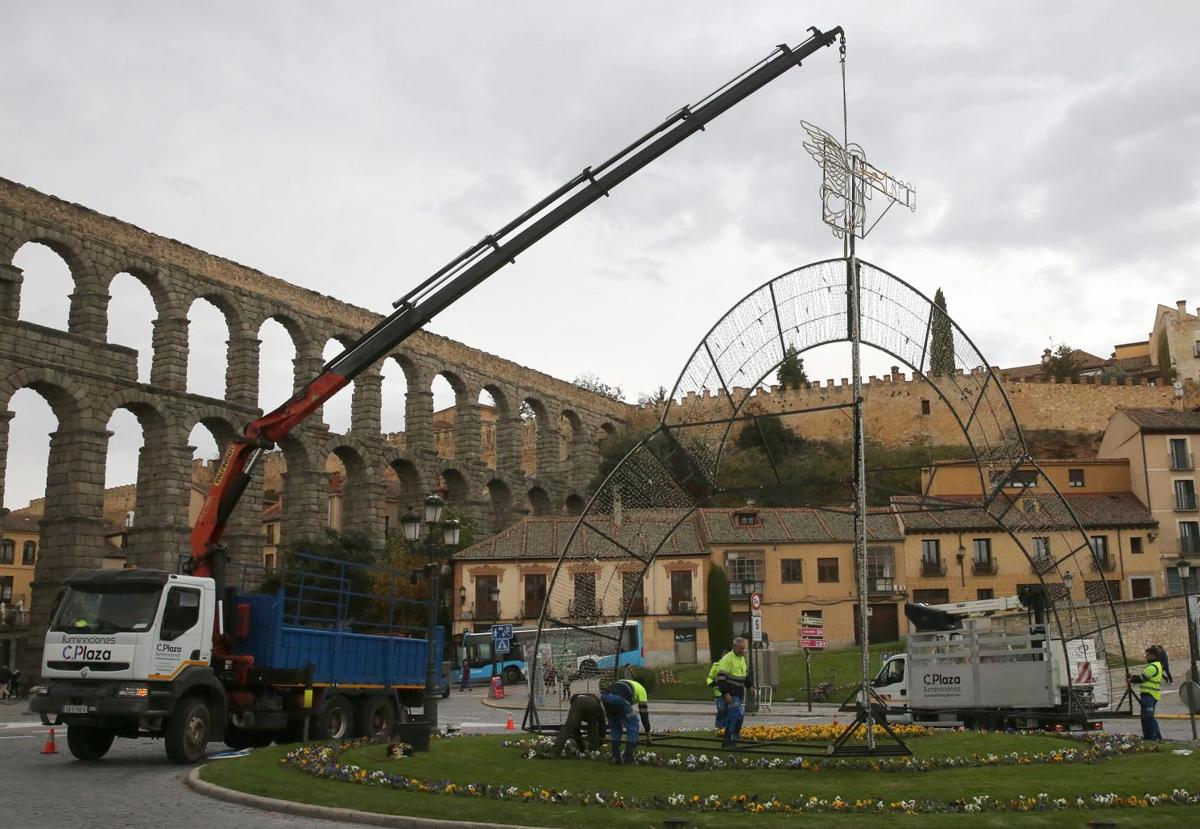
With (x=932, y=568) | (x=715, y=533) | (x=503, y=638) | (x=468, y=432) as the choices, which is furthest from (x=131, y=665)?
(x=468, y=432)

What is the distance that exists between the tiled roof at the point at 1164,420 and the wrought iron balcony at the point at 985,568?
489 inches

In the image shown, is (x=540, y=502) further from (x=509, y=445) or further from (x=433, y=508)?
(x=433, y=508)

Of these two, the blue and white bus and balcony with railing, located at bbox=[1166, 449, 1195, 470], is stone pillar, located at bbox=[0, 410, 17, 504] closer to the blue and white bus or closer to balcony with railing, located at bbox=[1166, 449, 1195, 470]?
the blue and white bus

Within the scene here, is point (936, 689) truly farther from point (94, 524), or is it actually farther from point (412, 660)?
point (94, 524)

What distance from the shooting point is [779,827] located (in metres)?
10.6

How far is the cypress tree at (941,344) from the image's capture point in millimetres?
18688

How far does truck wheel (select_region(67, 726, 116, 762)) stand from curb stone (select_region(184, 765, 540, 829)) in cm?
509

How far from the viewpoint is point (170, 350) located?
165 ft

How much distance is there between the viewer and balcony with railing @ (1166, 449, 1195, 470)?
2295 inches

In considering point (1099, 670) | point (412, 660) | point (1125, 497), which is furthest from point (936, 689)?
point (1125, 497)

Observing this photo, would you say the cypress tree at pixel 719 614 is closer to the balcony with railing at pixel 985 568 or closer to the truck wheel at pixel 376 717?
the balcony with railing at pixel 985 568

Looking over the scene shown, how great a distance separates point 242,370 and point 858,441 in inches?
1679

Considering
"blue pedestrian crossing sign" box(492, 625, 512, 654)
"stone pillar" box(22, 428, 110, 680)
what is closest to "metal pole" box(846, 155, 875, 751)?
"blue pedestrian crossing sign" box(492, 625, 512, 654)

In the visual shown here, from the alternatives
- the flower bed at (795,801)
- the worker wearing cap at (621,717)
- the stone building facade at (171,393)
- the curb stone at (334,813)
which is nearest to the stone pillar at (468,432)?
the stone building facade at (171,393)
